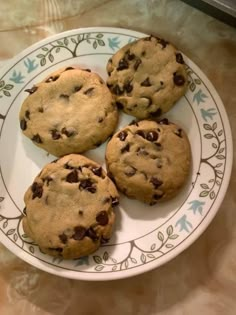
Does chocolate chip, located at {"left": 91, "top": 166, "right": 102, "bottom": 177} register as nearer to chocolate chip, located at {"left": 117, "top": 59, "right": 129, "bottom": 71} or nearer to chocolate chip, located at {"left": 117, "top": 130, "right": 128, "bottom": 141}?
chocolate chip, located at {"left": 117, "top": 130, "right": 128, "bottom": 141}

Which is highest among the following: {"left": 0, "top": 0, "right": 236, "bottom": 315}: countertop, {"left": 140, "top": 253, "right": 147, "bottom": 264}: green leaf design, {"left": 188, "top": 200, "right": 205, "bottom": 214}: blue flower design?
{"left": 188, "top": 200, "right": 205, "bottom": 214}: blue flower design

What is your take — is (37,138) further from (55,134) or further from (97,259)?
(97,259)

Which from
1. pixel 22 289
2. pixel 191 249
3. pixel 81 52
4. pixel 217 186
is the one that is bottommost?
pixel 22 289

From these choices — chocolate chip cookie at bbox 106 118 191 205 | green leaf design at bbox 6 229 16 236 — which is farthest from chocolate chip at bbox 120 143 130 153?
green leaf design at bbox 6 229 16 236

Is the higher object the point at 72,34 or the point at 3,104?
the point at 72,34

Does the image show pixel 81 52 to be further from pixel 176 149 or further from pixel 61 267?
pixel 61 267

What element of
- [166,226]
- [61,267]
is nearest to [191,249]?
[166,226]

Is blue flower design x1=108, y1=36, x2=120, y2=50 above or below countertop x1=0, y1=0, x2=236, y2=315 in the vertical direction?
above
